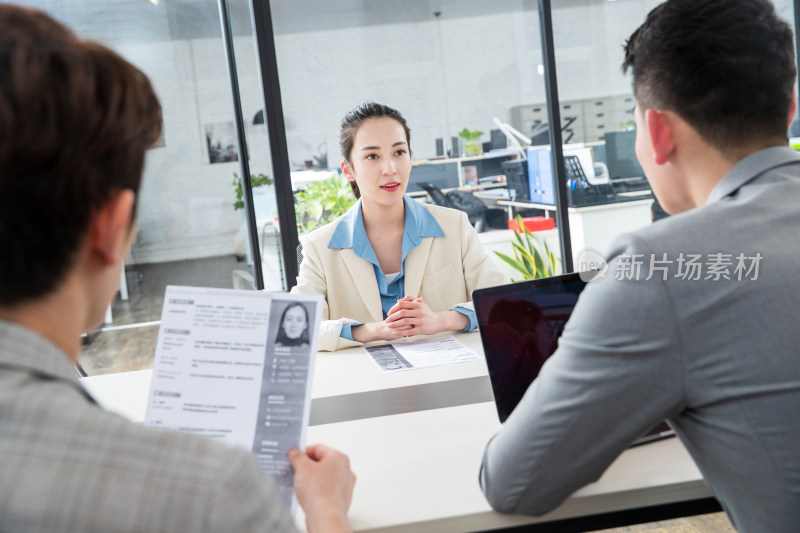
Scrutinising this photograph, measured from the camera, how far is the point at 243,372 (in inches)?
41.2

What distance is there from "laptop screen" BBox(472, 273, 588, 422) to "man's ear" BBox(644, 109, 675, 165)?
0.41 m

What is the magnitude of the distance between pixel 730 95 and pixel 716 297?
34 cm

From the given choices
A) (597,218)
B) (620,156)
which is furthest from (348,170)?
(620,156)

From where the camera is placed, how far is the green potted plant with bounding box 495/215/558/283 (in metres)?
4.66

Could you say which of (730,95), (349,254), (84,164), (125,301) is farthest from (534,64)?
(84,164)

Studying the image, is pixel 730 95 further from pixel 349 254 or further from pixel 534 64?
pixel 534 64

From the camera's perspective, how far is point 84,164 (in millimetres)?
634

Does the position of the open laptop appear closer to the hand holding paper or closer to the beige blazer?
the hand holding paper

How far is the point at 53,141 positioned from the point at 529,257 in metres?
4.23

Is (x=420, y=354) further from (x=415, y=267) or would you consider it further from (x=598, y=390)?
(x=598, y=390)

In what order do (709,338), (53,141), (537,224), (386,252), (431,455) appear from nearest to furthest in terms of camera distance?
(53,141), (709,338), (431,455), (386,252), (537,224)

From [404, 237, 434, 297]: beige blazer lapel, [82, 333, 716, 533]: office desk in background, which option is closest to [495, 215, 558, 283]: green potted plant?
[404, 237, 434, 297]: beige blazer lapel

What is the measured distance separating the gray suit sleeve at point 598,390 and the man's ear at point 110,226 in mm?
604

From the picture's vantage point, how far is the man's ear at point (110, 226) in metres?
0.67
